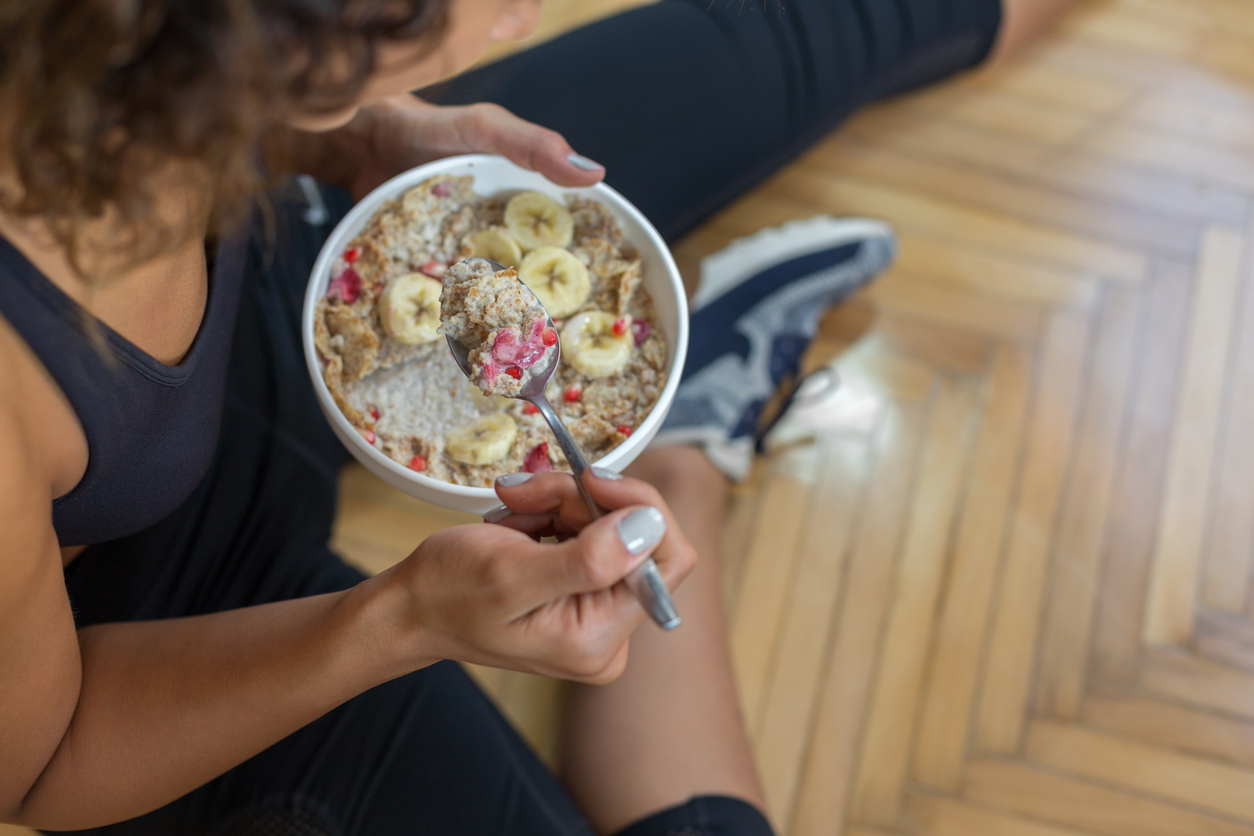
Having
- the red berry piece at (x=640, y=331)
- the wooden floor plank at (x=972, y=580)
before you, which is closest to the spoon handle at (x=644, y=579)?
the red berry piece at (x=640, y=331)

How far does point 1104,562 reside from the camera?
1297 mm

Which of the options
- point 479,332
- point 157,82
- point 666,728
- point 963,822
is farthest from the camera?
point 963,822

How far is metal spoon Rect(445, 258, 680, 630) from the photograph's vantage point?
0.55 meters

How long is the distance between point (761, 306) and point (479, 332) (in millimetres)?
763

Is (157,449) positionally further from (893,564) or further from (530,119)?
(893,564)

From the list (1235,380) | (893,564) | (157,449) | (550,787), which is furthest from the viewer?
(1235,380)

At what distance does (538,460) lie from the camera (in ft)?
2.24

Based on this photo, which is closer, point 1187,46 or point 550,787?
point 550,787

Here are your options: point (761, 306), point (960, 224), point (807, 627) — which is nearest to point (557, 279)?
point (761, 306)

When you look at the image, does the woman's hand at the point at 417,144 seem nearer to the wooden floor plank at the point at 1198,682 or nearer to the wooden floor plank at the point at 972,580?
the wooden floor plank at the point at 972,580

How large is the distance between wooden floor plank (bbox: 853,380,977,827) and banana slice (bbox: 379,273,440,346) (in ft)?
2.94

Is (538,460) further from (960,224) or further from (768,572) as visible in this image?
(960,224)

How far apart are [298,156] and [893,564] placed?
1.02 m

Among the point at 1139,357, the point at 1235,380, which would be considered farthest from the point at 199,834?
the point at 1235,380
